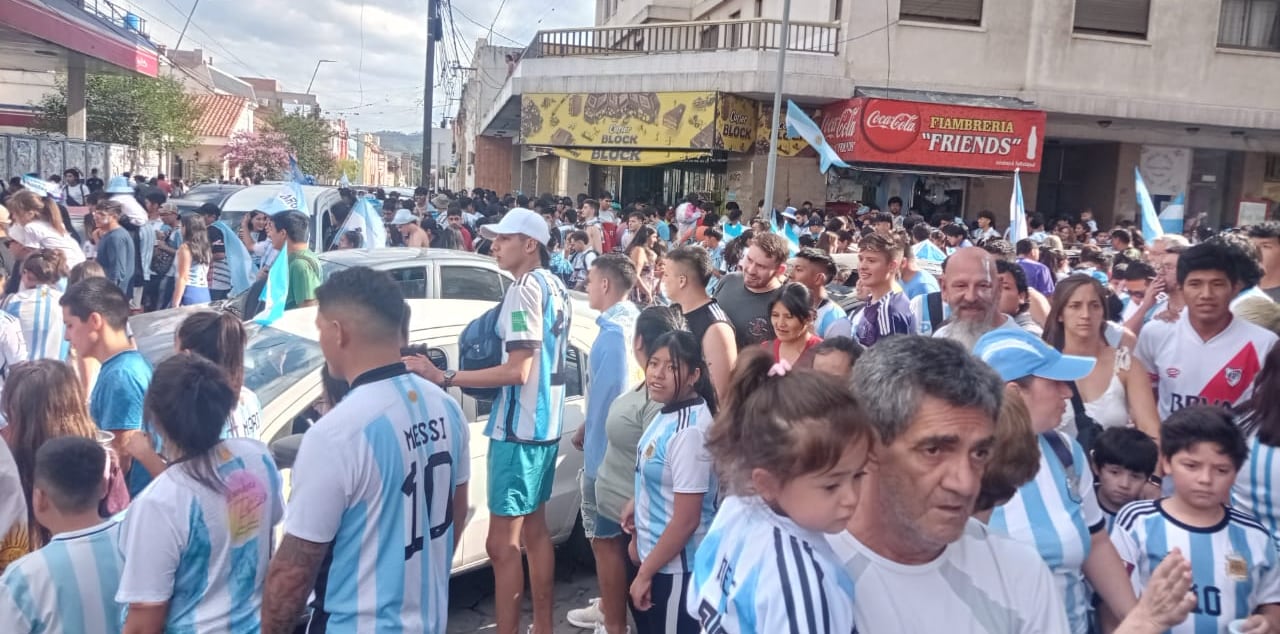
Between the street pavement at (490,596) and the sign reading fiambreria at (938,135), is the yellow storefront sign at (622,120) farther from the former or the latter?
the street pavement at (490,596)

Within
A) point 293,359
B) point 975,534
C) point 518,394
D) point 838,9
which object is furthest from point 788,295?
point 838,9

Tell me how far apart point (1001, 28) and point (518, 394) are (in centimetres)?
1880

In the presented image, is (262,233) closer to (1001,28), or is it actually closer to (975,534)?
(975,534)

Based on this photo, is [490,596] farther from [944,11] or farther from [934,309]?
[944,11]

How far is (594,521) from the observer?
4359mm

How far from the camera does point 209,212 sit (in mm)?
12672

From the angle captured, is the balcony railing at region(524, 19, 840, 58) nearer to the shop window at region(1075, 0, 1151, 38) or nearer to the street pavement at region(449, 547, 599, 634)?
the shop window at region(1075, 0, 1151, 38)

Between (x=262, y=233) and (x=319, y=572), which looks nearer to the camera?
(x=319, y=572)

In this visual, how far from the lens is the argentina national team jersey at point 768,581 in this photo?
66.6 inches

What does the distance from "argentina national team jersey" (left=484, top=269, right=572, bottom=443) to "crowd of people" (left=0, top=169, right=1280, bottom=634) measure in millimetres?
14

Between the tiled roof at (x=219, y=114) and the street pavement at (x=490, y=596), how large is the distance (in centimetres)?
5413

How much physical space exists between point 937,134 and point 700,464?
16.9 m

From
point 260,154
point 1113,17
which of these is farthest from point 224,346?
point 260,154

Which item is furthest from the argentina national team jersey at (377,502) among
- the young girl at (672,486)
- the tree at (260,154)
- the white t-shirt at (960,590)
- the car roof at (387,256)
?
the tree at (260,154)
